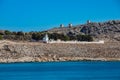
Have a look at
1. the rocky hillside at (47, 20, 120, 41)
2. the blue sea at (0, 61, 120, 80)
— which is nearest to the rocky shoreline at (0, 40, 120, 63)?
the blue sea at (0, 61, 120, 80)

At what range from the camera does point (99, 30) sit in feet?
539

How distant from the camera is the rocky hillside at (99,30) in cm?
15812

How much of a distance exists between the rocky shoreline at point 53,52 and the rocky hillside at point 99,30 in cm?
3390

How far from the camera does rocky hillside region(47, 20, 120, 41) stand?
519ft

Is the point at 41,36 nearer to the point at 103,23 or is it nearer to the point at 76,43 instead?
the point at 76,43

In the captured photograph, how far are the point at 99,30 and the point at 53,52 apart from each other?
51041 mm

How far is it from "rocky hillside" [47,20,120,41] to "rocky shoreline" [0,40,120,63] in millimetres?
33903

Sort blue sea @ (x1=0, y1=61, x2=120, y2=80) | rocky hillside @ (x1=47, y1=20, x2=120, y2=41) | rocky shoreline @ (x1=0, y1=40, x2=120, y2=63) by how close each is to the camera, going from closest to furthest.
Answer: blue sea @ (x1=0, y1=61, x2=120, y2=80)
rocky shoreline @ (x1=0, y1=40, x2=120, y2=63)
rocky hillside @ (x1=47, y1=20, x2=120, y2=41)

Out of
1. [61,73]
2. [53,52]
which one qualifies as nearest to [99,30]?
[53,52]

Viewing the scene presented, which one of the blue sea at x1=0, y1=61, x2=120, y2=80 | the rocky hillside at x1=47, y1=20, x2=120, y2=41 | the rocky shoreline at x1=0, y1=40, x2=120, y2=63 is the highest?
the rocky hillside at x1=47, y1=20, x2=120, y2=41

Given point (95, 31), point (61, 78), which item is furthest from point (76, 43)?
point (61, 78)

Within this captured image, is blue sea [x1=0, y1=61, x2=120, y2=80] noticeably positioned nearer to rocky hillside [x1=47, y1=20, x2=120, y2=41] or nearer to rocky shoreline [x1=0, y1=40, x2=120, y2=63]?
rocky shoreline [x1=0, y1=40, x2=120, y2=63]

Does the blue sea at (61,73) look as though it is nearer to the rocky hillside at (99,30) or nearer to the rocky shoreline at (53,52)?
the rocky shoreline at (53,52)

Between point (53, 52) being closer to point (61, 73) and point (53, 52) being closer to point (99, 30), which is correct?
point (61, 73)
